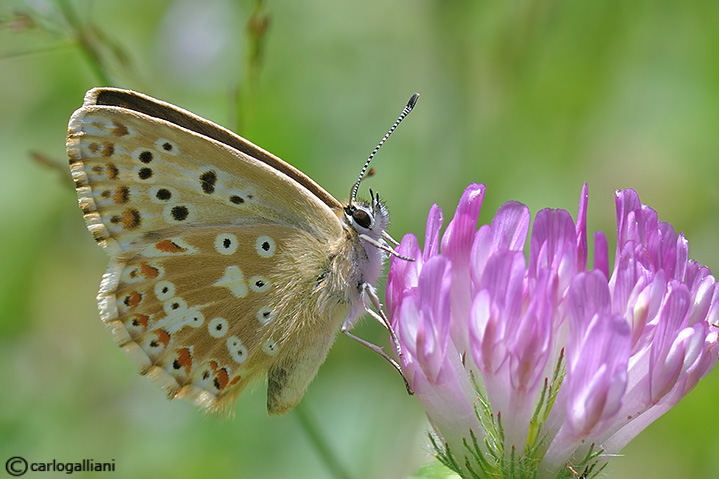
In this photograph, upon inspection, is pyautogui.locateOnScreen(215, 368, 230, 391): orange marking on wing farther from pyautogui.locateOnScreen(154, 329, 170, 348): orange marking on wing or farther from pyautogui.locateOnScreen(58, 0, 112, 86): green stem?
pyautogui.locateOnScreen(58, 0, 112, 86): green stem

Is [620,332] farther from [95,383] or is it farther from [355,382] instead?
[95,383]

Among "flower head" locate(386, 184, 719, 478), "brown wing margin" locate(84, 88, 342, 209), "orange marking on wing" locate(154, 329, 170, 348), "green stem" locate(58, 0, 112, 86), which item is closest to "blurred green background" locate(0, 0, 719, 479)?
"green stem" locate(58, 0, 112, 86)

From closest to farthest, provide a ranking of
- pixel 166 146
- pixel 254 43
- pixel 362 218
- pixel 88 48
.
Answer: pixel 166 146
pixel 362 218
pixel 254 43
pixel 88 48

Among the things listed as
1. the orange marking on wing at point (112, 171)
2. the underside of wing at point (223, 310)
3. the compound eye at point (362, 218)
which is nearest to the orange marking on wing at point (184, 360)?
the underside of wing at point (223, 310)

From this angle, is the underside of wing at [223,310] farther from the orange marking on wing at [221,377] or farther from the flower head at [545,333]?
the flower head at [545,333]

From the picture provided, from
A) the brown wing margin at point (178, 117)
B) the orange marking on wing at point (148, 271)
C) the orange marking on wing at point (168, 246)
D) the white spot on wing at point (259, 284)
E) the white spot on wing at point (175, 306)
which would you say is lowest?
the white spot on wing at point (175, 306)

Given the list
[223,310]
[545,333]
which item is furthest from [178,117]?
[545,333]

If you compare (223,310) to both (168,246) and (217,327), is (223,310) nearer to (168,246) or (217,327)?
(217,327)

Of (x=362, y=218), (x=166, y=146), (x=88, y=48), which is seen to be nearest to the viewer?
(x=166, y=146)
